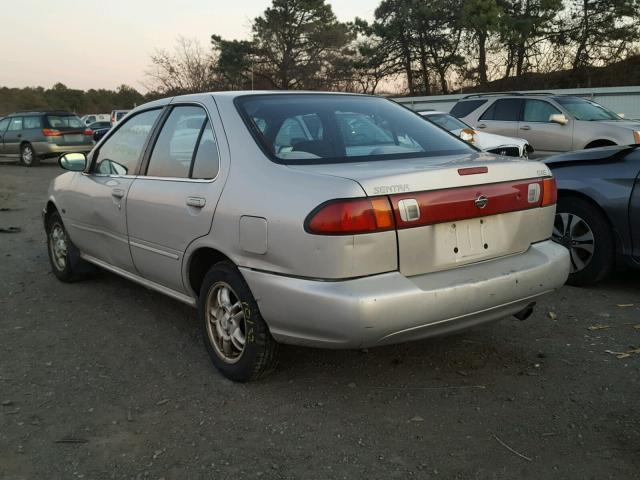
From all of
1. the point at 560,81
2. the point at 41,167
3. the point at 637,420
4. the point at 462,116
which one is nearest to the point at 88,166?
the point at 637,420

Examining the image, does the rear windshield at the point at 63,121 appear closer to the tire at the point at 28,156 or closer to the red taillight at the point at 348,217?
the tire at the point at 28,156

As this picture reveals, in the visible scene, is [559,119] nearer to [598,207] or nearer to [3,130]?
[598,207]

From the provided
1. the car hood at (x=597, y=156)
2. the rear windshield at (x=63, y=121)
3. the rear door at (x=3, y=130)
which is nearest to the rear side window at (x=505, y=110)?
the car hood at (x=597, y=156)

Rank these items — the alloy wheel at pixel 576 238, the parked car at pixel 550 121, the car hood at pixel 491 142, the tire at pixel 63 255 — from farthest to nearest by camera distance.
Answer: the parked car at pixel 550 121
the car hood at pixel 491 142
the tire at pixel 63 255
the alloy wheel at pixel 576 238

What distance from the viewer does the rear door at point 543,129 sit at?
11.5m

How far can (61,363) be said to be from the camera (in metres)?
3.66

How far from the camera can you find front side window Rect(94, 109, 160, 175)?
4.14 meters

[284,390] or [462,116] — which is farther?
[462,116]

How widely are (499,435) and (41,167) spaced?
18.3 metres

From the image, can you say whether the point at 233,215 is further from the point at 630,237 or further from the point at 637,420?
the point at 630,237

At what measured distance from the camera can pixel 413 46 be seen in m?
35.1

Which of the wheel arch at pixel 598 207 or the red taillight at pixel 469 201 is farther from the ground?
the red taillight at pixel 469 201

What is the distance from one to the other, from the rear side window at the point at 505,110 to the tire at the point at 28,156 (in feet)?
42.4

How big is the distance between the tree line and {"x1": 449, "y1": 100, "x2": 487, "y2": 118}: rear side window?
57.3 feet
